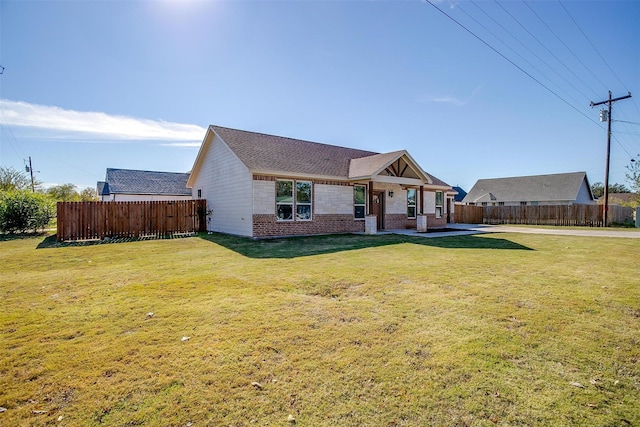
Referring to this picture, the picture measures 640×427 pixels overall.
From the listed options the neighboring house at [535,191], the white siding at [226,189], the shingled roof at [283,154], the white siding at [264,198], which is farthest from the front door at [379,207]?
the neighboring house at [535,191]

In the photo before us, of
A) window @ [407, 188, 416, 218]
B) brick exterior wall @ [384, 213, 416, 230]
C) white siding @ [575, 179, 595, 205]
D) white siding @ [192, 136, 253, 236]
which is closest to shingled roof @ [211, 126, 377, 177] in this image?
white siding @ [192, 136, 253, 236]

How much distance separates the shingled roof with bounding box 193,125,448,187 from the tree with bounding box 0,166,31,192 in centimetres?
1697

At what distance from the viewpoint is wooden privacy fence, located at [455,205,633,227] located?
2436 cm

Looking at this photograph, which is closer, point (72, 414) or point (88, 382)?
point (72, 414)

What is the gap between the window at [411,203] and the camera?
19672 millimetres

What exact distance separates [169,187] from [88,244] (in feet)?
85.3

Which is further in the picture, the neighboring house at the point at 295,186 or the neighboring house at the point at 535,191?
the neighboring house at the point at 535,191

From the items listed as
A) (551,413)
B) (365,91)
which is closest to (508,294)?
(551,413)

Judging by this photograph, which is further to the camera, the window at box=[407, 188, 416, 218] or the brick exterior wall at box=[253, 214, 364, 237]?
the window at box=[407, 188, 416, 218]

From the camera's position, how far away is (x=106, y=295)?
523cm

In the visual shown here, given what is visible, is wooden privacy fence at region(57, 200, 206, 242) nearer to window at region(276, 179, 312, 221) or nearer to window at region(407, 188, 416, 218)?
window at region(276, 179, 312, 221)

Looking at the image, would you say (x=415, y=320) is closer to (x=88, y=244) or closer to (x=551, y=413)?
(x=551, y=413)

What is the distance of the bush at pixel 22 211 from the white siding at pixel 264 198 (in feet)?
41.0

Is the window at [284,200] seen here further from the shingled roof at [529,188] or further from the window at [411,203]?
the shingled roof at [529,188]
